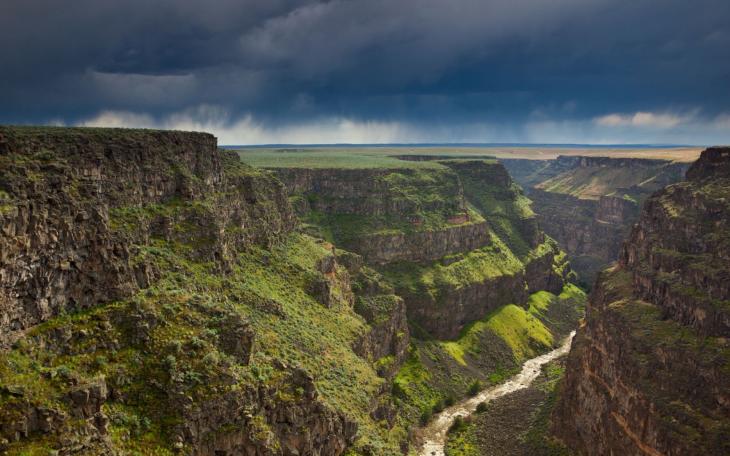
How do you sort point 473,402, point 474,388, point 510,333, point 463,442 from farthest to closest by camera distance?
point 510,333 < point 474,388 < point 473,402 < point 463,442

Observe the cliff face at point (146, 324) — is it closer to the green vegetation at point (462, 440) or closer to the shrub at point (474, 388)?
the green vegetation at point (462, 440)

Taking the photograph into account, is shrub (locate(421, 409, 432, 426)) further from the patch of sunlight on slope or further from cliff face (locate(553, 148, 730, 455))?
the patch of sunlight on slope

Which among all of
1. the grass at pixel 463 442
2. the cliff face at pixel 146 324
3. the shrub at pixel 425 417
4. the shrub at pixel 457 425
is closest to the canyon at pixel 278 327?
the cliff face at pixel 146 324

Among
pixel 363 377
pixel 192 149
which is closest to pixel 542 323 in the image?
pixel 363 377

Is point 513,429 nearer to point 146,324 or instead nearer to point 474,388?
point 474,388

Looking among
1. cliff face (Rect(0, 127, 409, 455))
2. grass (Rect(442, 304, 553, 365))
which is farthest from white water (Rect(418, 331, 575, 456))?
cliff face (Rect(0, 127, 409, 455))

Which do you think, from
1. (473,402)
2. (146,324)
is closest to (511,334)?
(473,402)

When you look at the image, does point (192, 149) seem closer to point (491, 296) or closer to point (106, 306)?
point (106, 306)
